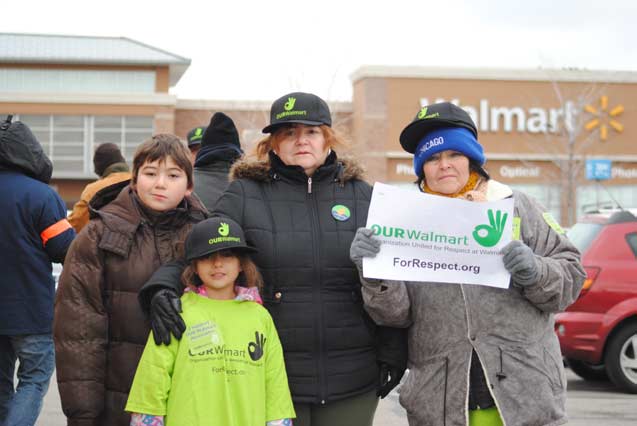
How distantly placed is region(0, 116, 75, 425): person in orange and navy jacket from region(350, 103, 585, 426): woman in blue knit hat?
8.50ft

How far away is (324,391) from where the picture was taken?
358 cm

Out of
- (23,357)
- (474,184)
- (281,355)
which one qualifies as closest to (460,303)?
(474,184)

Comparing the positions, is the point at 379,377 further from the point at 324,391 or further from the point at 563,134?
the point at 563,134

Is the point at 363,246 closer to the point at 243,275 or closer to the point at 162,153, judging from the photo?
the point at 243,275

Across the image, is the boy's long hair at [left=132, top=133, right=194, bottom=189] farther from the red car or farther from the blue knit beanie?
the red car

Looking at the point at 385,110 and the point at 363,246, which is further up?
the point at 385,110

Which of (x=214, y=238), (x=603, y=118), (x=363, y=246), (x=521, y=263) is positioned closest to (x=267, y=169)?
(x=214, y=238)

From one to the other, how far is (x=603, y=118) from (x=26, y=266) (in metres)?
47.7

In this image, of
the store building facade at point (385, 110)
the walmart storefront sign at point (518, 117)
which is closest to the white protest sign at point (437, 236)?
the store building facade at point (385, 110)

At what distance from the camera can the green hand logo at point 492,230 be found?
338 cm

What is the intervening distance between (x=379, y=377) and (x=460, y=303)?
1.86 ft

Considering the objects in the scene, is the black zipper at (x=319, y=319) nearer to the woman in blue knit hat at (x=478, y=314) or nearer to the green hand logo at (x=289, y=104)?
the woman in blue knit hat at (x=478, y=314)

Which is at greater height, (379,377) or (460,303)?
(460,303)

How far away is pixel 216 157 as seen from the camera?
215 inches
